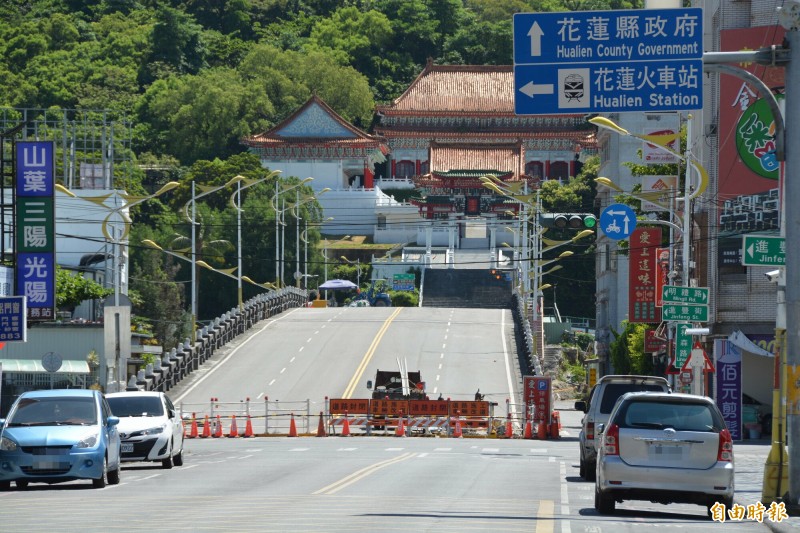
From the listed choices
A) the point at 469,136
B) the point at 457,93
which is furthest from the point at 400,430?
the point at 457,93

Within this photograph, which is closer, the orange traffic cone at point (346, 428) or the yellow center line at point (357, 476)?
the yellow center line at point (357, 476)

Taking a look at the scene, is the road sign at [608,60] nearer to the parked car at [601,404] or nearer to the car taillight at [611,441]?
the car taillight at [611,441]

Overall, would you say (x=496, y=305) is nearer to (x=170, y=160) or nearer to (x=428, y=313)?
(x=428, y=313)

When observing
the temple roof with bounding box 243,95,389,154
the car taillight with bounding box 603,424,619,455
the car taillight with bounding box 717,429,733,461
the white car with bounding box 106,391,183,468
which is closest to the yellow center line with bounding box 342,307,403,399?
the white car with bounding box 106,391,183,468

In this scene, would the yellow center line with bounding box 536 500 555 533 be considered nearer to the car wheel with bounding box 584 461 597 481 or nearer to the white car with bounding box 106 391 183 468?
the car wheel with bounding box 584 461 597 481

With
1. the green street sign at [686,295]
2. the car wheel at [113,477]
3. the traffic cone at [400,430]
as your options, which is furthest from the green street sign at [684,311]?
the car wheel at [113,477]

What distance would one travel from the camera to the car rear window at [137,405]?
31281mm

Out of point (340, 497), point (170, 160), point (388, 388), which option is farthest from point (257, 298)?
point (340, 497)

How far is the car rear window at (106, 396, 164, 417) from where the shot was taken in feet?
103

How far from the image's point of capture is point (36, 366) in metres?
68.1

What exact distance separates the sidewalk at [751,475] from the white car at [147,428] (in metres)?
10.2

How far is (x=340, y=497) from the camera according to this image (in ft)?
73.2

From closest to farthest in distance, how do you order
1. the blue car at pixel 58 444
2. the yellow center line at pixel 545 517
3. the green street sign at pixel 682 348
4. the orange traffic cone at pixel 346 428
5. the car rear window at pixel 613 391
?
the yellow center line at pixel 545 517, the blue car at pixel 58 444, the car rear window at pixel 613 391, the green street sign at pixel 682 348, the orange traffic cone at pixel 346 428

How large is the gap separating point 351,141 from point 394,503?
11136 cm
